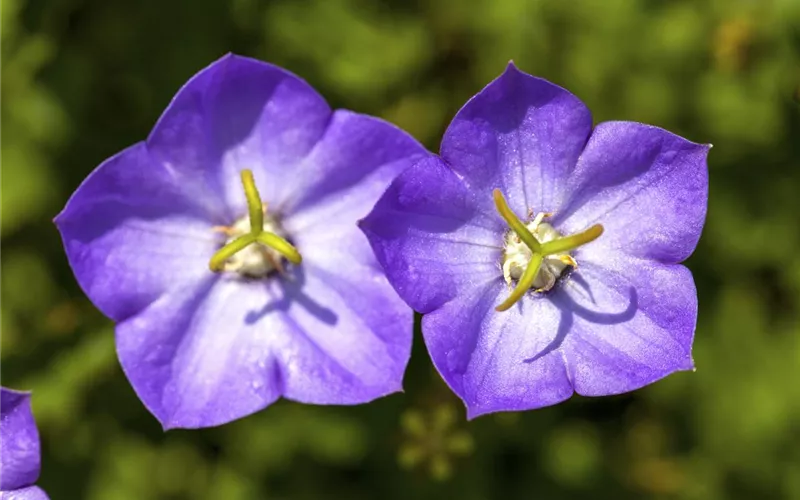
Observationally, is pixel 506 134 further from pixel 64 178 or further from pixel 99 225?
pixel 64 178

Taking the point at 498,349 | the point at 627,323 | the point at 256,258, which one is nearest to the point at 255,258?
the point at 256,258

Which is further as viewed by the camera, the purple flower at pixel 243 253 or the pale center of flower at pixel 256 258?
the pale center of flower at pixel 256 258

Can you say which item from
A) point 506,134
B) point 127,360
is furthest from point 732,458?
point 127,360

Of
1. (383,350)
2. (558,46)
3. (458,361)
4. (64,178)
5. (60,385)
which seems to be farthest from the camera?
(558,46)

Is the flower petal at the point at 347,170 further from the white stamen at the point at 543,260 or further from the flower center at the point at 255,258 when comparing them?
the white stamen at the point at 543,260

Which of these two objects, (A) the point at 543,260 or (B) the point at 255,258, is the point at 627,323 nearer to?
(A) the point at 543,260

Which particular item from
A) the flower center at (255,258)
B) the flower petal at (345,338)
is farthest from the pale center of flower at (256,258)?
the flower petal at (345,338)
